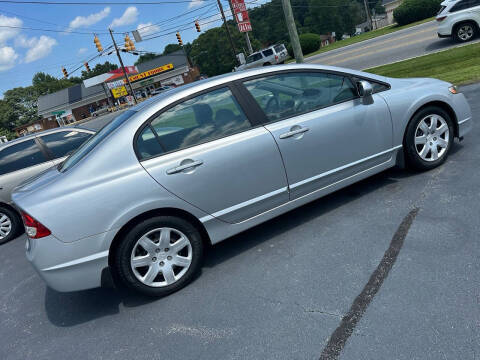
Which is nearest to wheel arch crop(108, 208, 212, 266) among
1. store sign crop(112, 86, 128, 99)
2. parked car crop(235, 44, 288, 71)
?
parked car crop(235, 44, 288, 71)

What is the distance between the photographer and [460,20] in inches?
536

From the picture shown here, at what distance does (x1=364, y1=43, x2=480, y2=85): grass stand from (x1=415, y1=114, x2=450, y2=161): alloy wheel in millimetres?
4498

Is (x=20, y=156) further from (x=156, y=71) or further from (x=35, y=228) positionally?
(x=156, y=71)

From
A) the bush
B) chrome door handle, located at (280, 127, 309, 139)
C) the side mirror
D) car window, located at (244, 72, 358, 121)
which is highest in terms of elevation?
the bush

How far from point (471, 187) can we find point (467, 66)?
729 centimetres

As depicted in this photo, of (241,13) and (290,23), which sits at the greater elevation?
(241,13)

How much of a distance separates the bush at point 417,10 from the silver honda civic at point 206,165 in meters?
31.7

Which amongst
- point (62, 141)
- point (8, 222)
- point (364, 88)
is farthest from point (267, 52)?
point (364, 88)

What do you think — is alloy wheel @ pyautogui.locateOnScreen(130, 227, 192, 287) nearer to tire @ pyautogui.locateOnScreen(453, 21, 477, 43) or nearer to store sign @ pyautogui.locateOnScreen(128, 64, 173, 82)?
tire @ pyautogui.locateOnScreen(453, 21, 477, 43)

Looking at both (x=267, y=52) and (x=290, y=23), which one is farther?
(x=267, y=52)

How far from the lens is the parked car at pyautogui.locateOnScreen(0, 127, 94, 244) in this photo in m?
6.31

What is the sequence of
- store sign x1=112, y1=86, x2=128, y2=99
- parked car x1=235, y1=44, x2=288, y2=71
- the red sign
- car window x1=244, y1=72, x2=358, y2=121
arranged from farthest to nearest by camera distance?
store sign x1=112, y1=86, x2=128, y2=99
parked car x1=235, y1=44, x2=288, y2=71
the red sign
car window x1=244, y1=72, x2=358, y2=121

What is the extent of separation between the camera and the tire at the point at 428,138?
169 inches

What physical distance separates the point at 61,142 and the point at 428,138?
5716 millimetres
